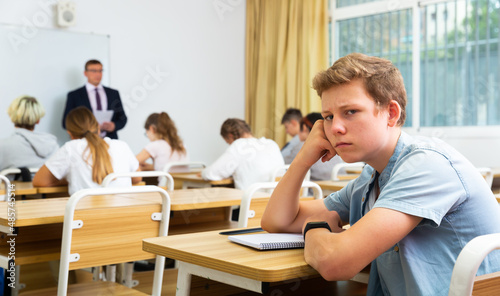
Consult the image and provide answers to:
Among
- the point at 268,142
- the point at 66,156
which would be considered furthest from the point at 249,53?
the point at 66,156

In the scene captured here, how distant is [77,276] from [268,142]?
200cm

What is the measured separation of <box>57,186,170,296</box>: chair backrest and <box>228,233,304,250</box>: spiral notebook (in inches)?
24.7

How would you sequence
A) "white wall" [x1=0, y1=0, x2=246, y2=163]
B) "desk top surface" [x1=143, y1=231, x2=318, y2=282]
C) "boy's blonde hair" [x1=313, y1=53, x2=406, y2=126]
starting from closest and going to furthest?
"desk top surface" [x1=143, y1=231, x2=318, y2=282], "boy's blonde hair" [x1=313, y1=53, x2=406, y2=126], "white wall" [x1=0, y1=0, x2=246, y2=163]

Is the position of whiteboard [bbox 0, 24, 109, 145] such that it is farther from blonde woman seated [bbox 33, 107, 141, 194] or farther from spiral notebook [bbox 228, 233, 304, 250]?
spiral notebook [bbox 228, 233, 304, 250]

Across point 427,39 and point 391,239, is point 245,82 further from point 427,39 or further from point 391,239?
point 391,239

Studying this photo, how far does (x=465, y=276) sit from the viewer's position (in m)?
0.85

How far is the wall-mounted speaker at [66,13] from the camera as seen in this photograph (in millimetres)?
5914

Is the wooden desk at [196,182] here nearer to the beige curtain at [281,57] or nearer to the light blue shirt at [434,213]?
the beige curtain at [281,57]

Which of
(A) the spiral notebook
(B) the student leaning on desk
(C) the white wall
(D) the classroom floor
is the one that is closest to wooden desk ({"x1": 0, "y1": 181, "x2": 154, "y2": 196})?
(D) the classroom floor

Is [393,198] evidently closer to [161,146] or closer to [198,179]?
[198,179]

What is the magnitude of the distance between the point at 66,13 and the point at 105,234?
4695mm

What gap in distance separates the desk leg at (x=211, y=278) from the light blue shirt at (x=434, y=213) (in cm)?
29

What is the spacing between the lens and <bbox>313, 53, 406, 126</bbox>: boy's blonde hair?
3.98ft

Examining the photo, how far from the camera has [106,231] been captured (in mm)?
1826
